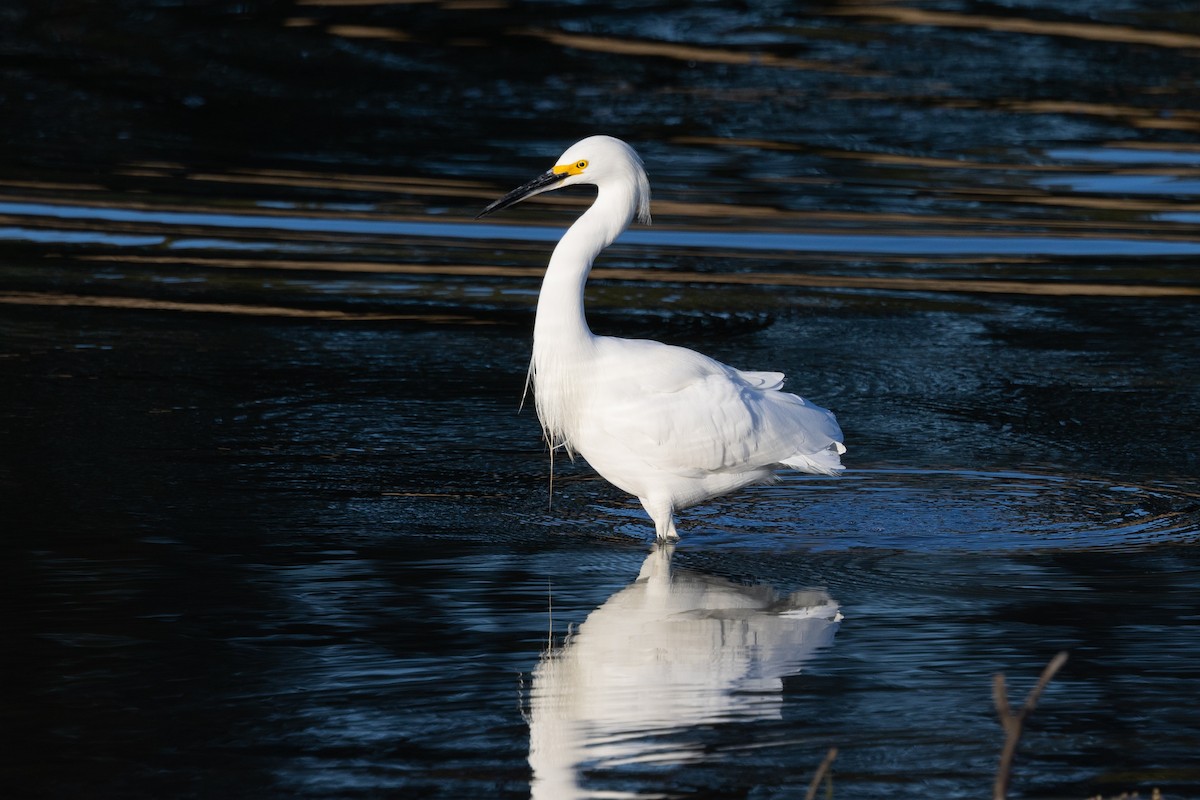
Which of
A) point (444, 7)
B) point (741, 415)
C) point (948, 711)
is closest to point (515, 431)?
point (741, 415)

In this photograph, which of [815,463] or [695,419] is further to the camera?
[815,463]

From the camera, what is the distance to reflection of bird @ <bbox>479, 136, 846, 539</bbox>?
22.9 ft

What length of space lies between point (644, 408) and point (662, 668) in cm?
168

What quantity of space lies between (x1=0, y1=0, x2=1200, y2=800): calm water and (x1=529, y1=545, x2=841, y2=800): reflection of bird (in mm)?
20

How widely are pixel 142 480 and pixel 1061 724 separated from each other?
4.06 metres

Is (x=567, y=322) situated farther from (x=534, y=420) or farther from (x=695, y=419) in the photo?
(x=534, y=420)

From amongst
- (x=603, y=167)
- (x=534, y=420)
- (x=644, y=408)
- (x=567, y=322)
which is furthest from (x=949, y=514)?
(x=534, y=420)

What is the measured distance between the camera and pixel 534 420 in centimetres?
884

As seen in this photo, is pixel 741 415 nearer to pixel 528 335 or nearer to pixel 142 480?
pixel 142 480

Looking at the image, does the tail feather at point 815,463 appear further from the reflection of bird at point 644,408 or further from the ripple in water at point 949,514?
the ripple in water at point 949,514

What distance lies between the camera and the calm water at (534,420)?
509cm

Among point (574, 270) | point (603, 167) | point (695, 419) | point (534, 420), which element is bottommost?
Answer: point (534, 420)

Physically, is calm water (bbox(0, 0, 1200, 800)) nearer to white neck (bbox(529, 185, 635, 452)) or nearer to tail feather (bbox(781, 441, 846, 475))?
tail feather (bbox(781, 441, 846, 475))

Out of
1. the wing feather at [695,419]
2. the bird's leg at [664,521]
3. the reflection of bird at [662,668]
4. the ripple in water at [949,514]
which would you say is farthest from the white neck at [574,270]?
the reflection of bird at [662,668]
